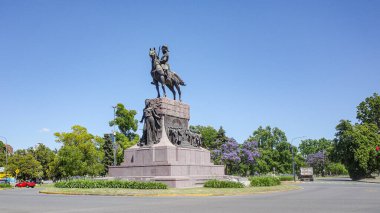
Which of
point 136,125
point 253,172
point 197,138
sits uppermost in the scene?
point 136,125

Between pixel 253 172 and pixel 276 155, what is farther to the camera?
pixel 276 155

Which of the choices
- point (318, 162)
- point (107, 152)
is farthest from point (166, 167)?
point (318, 162)

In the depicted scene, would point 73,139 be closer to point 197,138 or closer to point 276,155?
Result: point 197,138

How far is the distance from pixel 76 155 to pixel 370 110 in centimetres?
5389

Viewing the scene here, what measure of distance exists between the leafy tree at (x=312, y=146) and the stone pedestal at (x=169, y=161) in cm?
10708

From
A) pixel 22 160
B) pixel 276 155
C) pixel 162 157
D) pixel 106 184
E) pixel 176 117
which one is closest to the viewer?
pixel 106 184

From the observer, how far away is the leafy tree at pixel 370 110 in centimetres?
7150

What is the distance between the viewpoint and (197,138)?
3638 cm

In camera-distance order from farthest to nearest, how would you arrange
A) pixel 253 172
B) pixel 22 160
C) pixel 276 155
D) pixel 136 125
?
pixel 276 155, pixel 253 172, pixel 136 125, pixel 22 160

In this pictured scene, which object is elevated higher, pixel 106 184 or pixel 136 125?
pixel 136 125

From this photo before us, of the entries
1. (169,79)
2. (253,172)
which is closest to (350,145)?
(253,172)

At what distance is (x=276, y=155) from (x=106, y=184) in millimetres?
74504

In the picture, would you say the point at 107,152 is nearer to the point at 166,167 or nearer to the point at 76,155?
the point at 76,155

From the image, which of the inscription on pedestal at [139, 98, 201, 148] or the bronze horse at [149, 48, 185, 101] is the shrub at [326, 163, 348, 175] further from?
the bronze horse at [149, 48, 185, 101]
